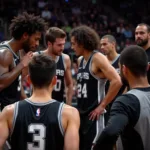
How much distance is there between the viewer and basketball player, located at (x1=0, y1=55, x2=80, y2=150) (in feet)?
10.0

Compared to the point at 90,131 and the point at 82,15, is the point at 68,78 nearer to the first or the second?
the point at 90,131

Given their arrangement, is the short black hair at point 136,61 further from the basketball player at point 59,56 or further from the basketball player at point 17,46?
the basketball player at point 59,56

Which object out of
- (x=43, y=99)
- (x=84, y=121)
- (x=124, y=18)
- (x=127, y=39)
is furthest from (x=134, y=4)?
(x=43, y=99)

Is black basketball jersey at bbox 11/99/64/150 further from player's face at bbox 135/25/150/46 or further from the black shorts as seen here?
player's face at bbox 135/25/150/46

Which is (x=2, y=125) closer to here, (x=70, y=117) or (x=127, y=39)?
(x=70, y=117)

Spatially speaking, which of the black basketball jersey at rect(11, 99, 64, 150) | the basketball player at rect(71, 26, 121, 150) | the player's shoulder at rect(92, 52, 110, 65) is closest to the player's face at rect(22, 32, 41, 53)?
the basketball player at rect(71, 26, 121, 150)

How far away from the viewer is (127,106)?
2.86 metres

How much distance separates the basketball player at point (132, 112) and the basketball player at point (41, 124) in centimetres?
29

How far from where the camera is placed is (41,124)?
306 cm

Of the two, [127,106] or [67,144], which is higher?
[127,106]

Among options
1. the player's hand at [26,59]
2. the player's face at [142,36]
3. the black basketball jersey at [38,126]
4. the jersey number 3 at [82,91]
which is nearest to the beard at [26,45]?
the player's hand at [26,59]

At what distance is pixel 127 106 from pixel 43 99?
695mm

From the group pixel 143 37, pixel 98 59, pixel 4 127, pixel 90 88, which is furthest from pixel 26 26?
pixel 4 127

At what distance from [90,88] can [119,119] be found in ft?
8.32
